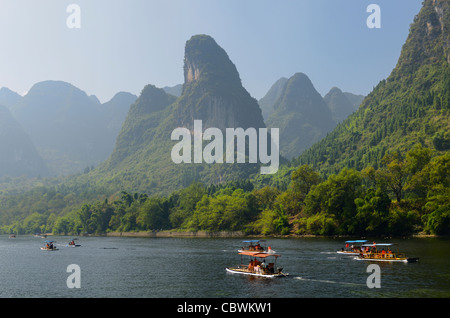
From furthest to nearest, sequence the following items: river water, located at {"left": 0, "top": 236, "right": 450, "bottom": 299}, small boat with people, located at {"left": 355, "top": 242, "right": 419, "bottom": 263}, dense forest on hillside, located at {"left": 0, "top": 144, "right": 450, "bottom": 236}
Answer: dense forest on hillside, located at {"left": 0, "top": 144, "right": 450, "bottom": 236}, small boat with people, located at {"left": 355, "top": 242, "right": 419, "bottom": 263}, river water, located at {"left": 0, "top": 236, "right": 450, "bottom": 299}

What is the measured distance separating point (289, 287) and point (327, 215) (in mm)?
90416

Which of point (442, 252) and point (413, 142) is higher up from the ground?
point (413, 142)

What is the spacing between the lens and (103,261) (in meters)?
95.4

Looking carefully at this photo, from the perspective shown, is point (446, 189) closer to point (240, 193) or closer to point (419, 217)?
point (419, 217)

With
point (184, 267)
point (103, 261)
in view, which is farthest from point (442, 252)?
point (103, 261)
